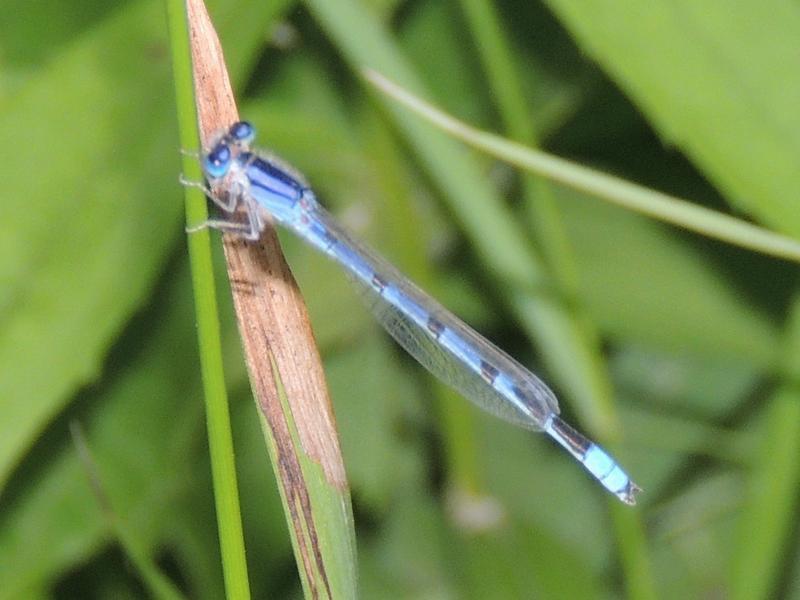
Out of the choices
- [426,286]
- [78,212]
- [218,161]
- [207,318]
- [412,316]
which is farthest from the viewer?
[426,286]

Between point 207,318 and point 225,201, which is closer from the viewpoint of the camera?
point 207,318

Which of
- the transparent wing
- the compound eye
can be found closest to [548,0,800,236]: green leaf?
the compound eye

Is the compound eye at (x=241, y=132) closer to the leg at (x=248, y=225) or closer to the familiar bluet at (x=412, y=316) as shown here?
the familiar bluet at (x=412, y=316)

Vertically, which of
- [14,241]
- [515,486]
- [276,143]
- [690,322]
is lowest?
[515,486]

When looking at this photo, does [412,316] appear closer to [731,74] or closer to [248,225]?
[248,225]

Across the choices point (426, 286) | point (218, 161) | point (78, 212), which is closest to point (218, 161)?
point (218, 161)

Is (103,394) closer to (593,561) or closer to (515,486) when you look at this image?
(515,486)

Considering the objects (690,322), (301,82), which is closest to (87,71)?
(301,82)
